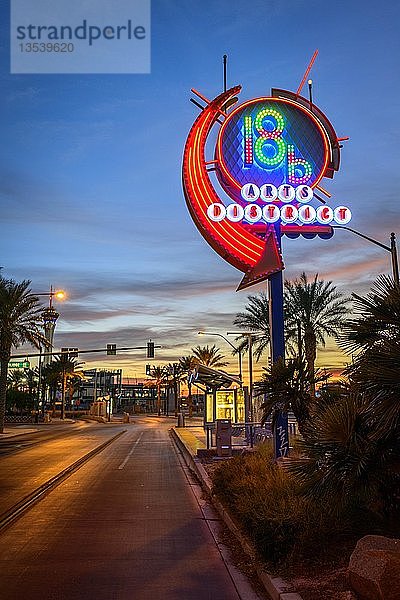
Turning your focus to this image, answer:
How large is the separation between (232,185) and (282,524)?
1458 cm

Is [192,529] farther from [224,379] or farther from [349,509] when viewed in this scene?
[224,379]

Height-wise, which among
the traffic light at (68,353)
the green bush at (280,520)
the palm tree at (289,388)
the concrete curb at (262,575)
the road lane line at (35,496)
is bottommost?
the road lane line at (35,496)

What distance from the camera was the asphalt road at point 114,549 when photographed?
7230 mm

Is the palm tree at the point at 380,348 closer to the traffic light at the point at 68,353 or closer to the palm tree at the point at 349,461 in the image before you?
the palm tree at the point at 349,461

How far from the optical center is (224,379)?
39906 millimetres

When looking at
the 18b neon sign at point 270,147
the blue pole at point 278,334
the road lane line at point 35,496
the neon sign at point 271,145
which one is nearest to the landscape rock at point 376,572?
the road lane line at point 35,496

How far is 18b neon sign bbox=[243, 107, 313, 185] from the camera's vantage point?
2155cm

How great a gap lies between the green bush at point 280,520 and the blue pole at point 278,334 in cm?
616

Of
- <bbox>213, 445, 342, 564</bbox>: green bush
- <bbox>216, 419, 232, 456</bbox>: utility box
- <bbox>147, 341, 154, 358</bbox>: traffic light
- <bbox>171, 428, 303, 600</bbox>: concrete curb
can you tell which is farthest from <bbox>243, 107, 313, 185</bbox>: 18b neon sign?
<bbox>147, 341, 154, 358</bbox>: traffic light

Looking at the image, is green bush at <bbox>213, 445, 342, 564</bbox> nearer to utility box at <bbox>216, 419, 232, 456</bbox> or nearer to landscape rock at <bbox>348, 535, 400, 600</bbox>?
landscape rock at <bbox>348, 535, 400, 600</bbox>

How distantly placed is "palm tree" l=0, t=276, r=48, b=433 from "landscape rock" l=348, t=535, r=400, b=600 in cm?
3976

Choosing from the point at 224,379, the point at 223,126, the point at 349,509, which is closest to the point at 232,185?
the point at 223,126

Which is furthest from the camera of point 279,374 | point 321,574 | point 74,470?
point 74,470

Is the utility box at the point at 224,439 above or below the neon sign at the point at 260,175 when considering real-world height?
below
